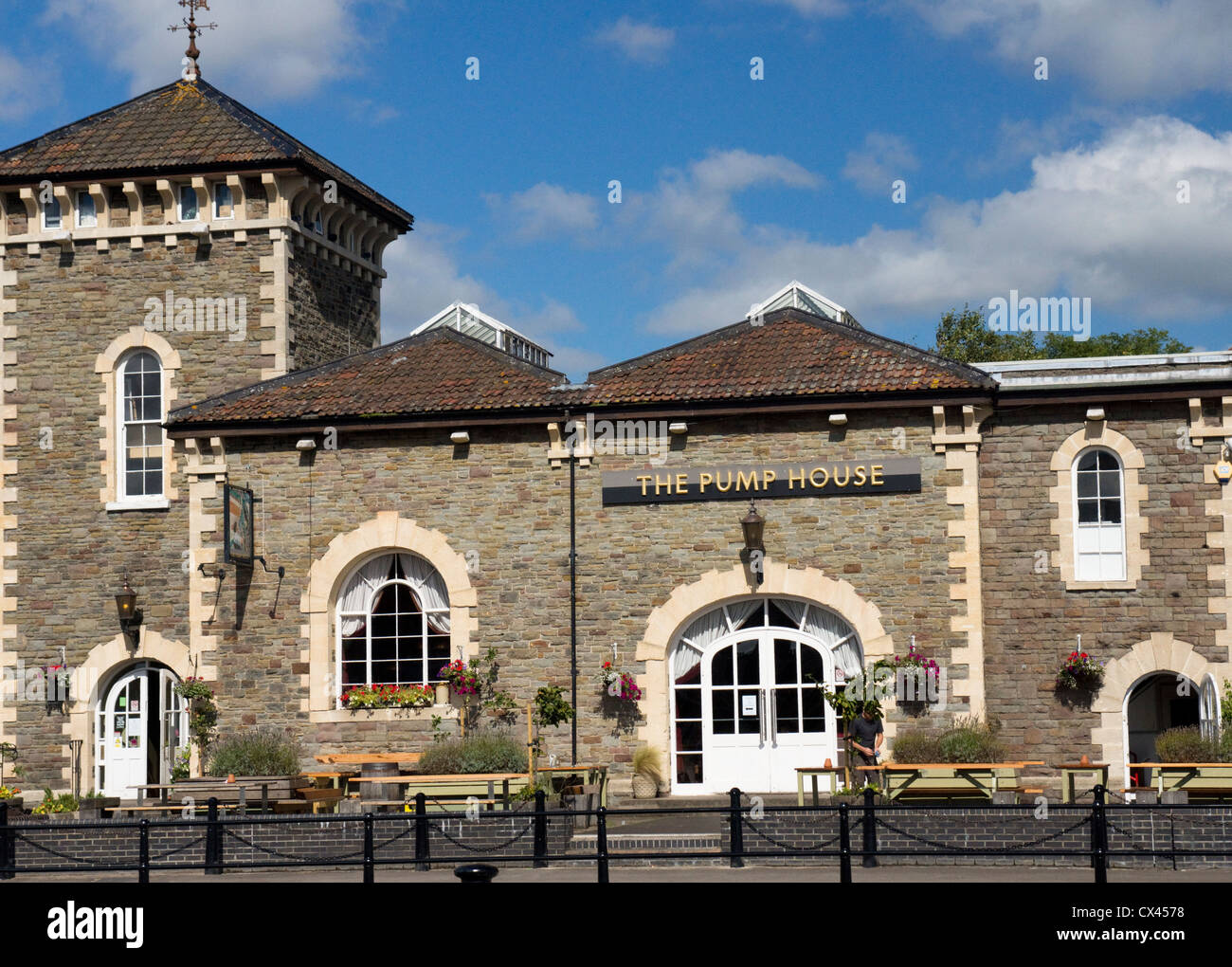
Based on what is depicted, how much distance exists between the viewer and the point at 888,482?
68.5ft

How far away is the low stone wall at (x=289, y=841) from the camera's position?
1656 cm

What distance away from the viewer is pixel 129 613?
23.7 metres

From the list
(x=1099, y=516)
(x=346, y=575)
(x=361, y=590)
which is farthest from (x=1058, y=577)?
(x=346, y=575)

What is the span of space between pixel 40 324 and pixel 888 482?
1361 centimetres

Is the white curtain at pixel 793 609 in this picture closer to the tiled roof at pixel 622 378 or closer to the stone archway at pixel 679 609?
the stone archway at pixel 679 609

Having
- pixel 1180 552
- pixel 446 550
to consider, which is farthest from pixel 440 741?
pixel 1180 552

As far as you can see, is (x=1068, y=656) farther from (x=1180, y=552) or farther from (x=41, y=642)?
(x=41, y=642)

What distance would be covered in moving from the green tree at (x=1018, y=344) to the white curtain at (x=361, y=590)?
29.3 metres

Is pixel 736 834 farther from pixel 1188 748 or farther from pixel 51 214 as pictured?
A: pixel 51 214

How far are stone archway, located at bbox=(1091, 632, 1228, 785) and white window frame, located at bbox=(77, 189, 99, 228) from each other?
1677 cm

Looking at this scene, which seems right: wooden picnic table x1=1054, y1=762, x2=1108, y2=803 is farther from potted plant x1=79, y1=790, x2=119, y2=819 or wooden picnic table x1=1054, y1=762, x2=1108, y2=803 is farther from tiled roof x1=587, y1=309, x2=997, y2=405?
potted plant x1=79, y1=790, x2=119, y2=819

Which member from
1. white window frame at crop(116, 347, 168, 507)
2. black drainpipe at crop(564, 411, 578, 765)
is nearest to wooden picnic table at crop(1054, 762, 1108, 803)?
black drainpipe at crop(564, 411, 578, 765)
